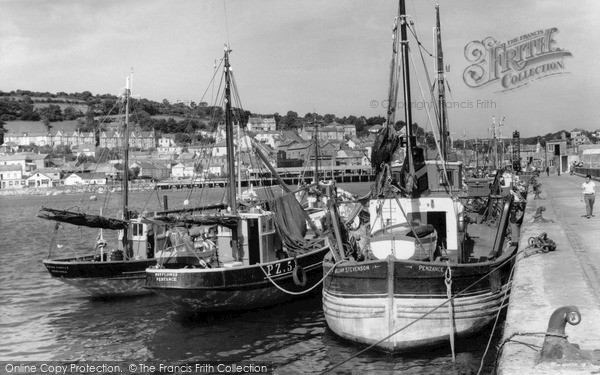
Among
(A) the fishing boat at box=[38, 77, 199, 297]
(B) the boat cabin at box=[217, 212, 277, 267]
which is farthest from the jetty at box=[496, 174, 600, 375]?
(A) the fishing boat at box=[38, 77, 199, 297]

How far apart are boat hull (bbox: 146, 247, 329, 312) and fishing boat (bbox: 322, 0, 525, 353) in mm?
2733

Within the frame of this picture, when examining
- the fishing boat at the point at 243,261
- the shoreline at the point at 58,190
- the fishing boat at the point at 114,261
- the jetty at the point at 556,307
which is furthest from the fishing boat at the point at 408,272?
the shoreline at the point at 58,190

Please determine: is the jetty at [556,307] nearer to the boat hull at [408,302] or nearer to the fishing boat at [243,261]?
the boat hull at [408,302]

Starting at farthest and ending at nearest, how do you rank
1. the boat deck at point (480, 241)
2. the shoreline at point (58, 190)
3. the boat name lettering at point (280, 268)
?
the shoreline at point (58, 190)
the boat name lettering at point (280, 268)
the boat deck at point (480, 241)

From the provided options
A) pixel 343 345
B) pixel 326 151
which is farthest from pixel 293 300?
pixel 326 151

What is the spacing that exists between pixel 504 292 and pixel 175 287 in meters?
9.40

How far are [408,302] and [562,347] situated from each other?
19.7 ft

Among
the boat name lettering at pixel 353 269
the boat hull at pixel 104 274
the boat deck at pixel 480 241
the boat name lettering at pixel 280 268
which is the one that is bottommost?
the boat hull at pixel 104 274

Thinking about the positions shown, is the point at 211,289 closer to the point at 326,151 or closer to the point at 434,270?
the point at 434,270

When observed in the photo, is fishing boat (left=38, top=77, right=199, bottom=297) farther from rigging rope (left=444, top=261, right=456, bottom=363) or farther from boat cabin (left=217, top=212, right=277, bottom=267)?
rigging rope (left=444, top=261, right=456, bottom=363)

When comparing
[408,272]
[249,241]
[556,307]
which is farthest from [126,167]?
[556,307]

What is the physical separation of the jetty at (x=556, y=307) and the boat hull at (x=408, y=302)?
1237 millimetres

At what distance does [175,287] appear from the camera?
1867 cm

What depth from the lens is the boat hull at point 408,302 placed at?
14.6m
